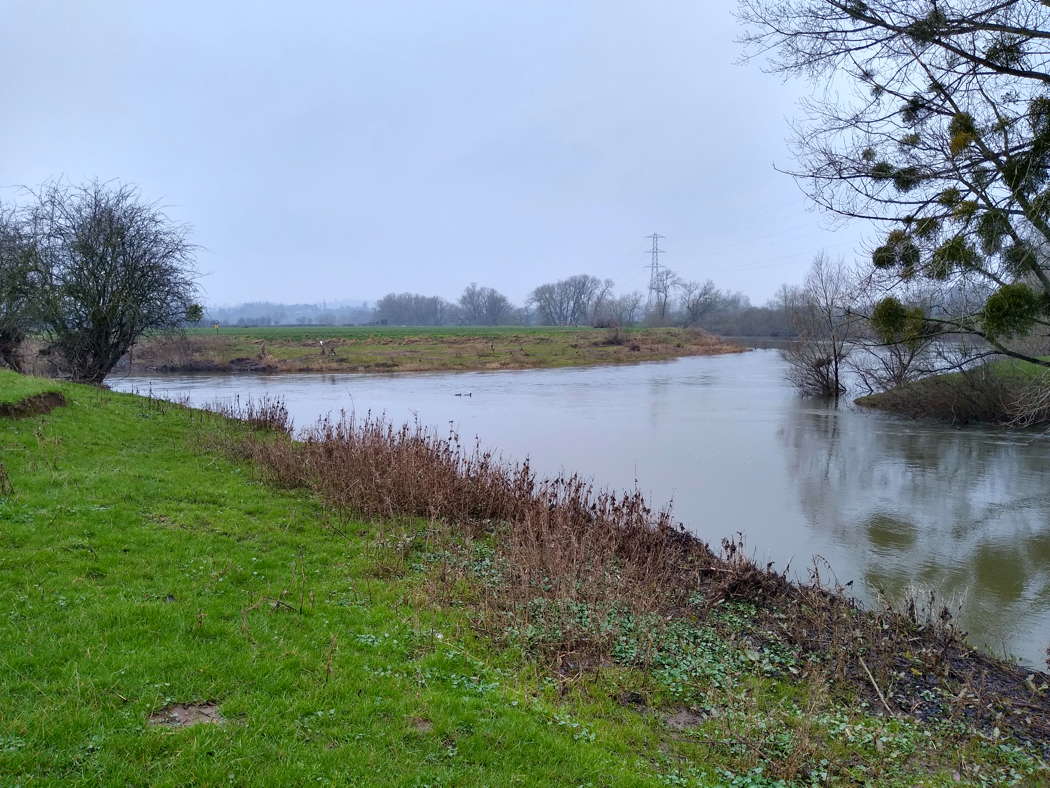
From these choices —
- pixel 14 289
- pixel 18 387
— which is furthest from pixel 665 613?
pixel 14 289

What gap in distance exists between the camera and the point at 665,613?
6207 millimetres

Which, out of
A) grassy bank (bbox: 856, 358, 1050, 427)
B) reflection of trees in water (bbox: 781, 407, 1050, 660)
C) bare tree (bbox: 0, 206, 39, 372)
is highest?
bare tree (bbox: 0, 206, 39, 372)

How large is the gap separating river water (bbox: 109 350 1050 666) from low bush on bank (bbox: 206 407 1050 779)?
1.16 metres

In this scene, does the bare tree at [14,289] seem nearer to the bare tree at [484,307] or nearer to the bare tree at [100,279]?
the bare tree at [100,279]

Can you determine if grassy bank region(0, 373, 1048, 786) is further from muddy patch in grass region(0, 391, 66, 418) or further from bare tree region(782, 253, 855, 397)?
bare tree region(782, 253, 855, 397)

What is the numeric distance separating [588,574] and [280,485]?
4.78 metres

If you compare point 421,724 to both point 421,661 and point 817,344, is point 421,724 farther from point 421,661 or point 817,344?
point 817,344

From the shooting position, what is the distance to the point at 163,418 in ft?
44.8

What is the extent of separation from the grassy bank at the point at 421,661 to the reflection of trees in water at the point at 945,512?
2.02m

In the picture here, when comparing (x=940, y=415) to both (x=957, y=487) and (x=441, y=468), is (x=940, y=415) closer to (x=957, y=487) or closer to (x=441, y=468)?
(x=957, y=487)

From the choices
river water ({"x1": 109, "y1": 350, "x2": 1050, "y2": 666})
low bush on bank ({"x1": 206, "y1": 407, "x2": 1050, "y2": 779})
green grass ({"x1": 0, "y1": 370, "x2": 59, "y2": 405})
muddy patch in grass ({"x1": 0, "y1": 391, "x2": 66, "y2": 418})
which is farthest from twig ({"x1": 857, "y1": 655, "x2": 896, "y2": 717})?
green grass ({"x1": 0, "y1": 370, "x2": 59, "y2": 405})

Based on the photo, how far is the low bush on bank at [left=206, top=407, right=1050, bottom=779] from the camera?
193 inches

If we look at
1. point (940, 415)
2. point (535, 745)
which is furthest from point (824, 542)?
point (940, 415)

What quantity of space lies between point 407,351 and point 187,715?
45.6 m
